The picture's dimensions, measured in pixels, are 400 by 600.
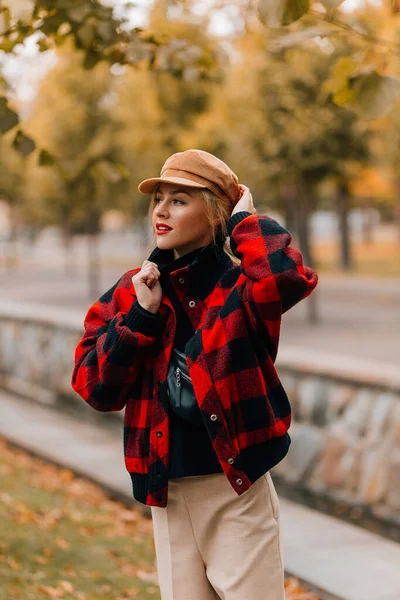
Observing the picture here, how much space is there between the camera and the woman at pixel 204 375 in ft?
7.77

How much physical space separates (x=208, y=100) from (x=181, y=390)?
23078 millimetres

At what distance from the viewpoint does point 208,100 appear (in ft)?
81.4

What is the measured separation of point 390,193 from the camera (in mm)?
36625

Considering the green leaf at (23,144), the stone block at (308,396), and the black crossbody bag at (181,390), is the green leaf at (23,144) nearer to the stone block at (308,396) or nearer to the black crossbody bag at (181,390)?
the black crossbody bag at (181,390)

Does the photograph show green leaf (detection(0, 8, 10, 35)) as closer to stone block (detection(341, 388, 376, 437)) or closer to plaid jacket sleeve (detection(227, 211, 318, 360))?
plaid jacket sleeve (detection(227, 211, 318, 360))

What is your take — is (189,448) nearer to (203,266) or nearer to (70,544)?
(203,266)

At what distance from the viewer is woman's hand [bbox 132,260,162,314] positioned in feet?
8.05

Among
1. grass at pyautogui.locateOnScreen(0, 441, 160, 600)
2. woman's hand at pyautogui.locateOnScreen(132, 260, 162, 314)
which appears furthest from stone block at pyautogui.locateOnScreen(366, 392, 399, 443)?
woman's hand at pyautogui.locateOnScreen(132, 260, 162, 314)

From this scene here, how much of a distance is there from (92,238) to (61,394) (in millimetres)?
15388

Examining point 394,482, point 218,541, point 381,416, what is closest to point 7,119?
point 218,541

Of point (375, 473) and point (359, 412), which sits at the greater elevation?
point (359, 412)

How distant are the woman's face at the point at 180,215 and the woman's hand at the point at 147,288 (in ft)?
0.26

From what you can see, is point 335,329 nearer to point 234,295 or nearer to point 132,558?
point 132,558

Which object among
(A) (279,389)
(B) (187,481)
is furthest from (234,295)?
(B) (187,481)
